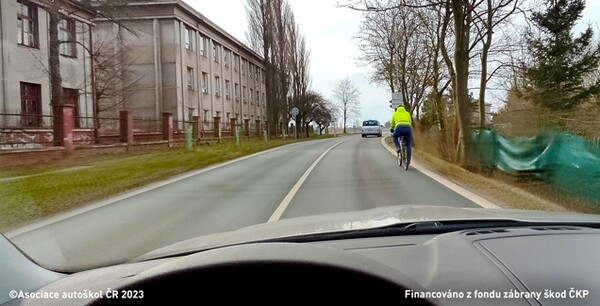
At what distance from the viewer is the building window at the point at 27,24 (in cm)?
2197

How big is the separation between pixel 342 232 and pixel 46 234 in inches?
189

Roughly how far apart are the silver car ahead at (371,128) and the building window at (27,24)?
38.8 meters

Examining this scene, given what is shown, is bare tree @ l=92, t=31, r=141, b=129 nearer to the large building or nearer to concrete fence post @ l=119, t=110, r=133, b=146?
the large building

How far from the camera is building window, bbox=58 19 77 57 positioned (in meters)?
25.2

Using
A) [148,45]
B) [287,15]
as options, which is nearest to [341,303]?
[148,45]

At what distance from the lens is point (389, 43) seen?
98.6ft

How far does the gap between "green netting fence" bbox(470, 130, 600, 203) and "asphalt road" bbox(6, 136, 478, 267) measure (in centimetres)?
184

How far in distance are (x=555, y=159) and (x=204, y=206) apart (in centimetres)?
673

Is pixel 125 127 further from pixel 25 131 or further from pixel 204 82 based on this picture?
pixel 204 82

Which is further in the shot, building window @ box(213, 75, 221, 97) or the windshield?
building window @ box(213, 75, 221, 97)

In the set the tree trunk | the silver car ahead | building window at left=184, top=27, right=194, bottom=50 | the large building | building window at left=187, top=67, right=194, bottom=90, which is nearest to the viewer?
the tree trunk

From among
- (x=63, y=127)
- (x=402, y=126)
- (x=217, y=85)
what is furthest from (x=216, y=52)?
(x=402, y=126)

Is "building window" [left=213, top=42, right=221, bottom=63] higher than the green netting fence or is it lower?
higher

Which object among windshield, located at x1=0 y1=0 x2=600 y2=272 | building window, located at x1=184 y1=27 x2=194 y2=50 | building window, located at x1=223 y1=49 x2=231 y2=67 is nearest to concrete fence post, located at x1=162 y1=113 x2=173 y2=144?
windshield, located at x1=0 y1=0 x2=600 y2=272
